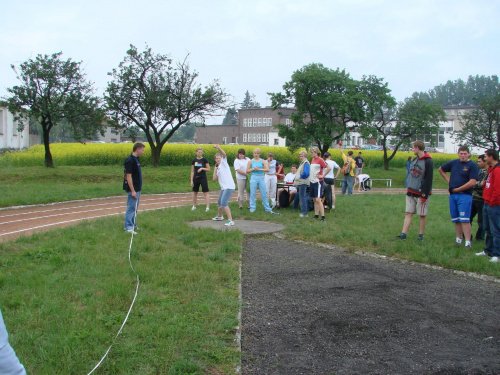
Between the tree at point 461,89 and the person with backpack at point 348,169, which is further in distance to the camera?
the tree at point 461,89

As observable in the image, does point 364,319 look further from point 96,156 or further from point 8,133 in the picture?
point 8,133

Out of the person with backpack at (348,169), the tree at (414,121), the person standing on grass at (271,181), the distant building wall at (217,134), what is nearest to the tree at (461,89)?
the distant building wall at (217,134)

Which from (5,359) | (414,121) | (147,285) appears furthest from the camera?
(414,121)

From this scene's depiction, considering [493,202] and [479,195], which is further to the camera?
[479,195]

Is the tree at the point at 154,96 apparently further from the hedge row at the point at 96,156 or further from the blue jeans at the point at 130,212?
the blue jeans at the point at 130,212

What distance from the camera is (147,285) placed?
5461mm

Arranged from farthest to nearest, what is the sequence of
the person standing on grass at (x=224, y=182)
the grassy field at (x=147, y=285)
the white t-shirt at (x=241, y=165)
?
the white t-shirt at (x=241, y=165)
the person standing on grass at (x=224, y=182)
the grassy field at (x=147, y=285)

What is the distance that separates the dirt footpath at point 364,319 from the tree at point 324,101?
81.5ft

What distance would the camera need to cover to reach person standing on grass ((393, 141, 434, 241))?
8477 millimetres

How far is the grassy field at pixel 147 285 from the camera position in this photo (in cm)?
369

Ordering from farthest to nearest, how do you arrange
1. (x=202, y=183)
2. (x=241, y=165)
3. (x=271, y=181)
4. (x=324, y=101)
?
(x=324, y=101), (x=271, y=181), (x=241, y=165), (x=202, y=183)

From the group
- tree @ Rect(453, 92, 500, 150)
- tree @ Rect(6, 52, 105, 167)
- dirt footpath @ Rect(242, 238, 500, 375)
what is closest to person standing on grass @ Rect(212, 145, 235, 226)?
dirt footpath @ Rect(242, 238, 500, 375)

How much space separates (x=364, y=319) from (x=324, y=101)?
2763cm

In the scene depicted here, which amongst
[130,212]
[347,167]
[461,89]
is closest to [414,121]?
[347,167]
